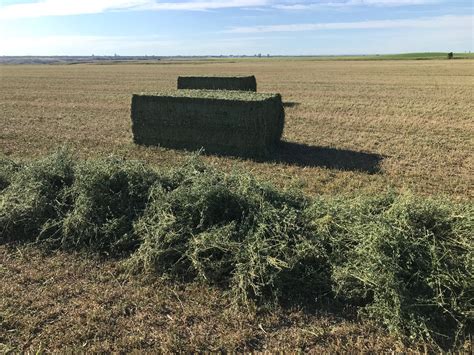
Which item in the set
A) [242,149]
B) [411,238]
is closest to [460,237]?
[411,238]

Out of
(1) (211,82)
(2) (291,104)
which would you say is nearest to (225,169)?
(1) (211,82)

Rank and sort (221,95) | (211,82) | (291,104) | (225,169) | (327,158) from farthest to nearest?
(291,104) → (211,82) → (221,95) → (327,158) → (225,169)

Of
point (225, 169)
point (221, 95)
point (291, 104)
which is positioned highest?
point (221, 95)

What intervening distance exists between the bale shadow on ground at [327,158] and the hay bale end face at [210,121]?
432 millimetres

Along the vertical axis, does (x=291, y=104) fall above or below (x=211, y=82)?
below

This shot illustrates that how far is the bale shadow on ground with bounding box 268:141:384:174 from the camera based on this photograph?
980 centimetres

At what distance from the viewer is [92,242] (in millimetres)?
5629

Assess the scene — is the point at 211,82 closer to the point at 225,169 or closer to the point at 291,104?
the point at 291,104

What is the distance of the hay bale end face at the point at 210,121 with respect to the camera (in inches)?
426

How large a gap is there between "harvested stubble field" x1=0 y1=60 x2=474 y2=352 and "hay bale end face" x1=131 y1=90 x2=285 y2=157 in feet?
1.75

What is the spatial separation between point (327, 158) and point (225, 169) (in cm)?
266

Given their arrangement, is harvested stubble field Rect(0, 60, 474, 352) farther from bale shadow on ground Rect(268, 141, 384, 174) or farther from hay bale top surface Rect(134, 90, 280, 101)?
hay bale top surface Rect(134, 90, 280, 101)

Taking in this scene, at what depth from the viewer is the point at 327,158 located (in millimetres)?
10555

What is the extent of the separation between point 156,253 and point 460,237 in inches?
130
